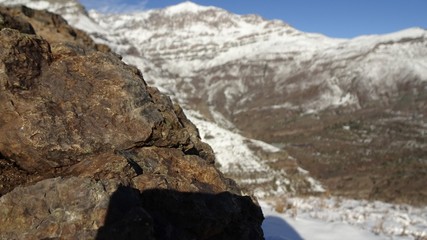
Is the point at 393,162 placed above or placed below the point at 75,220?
below

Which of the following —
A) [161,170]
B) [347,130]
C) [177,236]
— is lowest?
[347,130]

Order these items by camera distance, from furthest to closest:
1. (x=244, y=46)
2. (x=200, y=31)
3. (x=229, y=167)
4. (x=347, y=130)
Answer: (x=200, y=31) < (x=244, y=46) < (x=347, y=130) < (x=229, y=167)

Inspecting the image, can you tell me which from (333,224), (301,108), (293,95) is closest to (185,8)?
(293,95)

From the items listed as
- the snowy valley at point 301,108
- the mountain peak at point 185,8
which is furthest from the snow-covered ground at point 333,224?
the mountain peak at point 185,8

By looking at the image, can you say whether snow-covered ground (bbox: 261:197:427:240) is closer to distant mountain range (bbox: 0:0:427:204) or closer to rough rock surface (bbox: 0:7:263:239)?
rough rock surface (bbox: 0:7:263:239)

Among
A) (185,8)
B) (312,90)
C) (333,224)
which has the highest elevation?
(185,8)

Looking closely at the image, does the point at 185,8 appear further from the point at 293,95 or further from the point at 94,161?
the point at 94,161

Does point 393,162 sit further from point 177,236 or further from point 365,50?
point 365,50

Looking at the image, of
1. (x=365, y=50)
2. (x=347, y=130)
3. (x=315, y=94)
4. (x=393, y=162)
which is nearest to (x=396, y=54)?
(x=365, y=50)
